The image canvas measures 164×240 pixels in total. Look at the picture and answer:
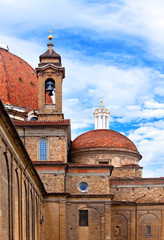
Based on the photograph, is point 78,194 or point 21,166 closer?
point 21,166

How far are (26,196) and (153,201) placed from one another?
27557 mm

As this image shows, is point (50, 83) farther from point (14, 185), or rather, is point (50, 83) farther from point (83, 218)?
point (14, 185)

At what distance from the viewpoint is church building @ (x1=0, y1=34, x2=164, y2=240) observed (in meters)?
32.0

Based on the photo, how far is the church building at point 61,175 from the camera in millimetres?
31984

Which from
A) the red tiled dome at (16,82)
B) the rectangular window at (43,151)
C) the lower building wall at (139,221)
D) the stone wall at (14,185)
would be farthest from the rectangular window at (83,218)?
the red tiled dome at (16,82)

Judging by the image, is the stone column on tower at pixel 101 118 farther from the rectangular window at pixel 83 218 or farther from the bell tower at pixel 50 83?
the rectangular window at pixel 83 218

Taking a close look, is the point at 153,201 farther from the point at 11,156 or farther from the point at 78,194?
the point at 11,156

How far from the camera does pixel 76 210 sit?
162 feet

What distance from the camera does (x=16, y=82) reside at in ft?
207

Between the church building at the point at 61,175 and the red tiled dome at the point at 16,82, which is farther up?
the red tiled dome at the point at 16,82

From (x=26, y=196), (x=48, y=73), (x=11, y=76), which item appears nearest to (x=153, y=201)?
(x=48, y=73)

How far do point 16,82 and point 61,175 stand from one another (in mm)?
18759

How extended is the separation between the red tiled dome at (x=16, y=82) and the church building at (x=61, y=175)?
12 centimetres

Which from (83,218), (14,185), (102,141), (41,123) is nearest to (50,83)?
(41,123)
